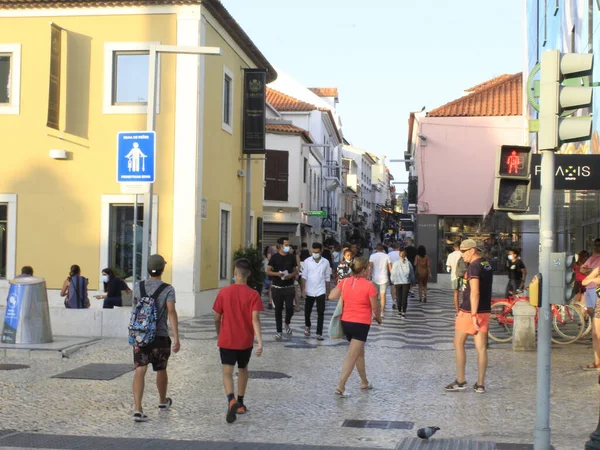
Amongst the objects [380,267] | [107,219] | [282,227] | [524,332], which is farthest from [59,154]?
[282,227]

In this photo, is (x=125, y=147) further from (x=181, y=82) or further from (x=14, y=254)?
(x=14, y=254)

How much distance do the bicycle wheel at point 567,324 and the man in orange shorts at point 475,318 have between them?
16.5 ft

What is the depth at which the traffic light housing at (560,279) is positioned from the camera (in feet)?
21.6

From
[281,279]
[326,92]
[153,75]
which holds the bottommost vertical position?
[281,279]

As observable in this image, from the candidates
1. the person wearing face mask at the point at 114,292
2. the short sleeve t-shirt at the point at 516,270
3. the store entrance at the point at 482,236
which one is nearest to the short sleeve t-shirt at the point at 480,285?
the person wearing face mask at the point at 114,292

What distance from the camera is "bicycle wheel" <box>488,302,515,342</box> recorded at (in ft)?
49.5

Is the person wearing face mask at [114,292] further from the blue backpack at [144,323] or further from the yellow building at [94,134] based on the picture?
the blue backpack at [144,323]

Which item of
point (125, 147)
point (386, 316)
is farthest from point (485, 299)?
point (386, 316)

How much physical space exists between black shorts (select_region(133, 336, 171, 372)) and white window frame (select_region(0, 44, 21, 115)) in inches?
504

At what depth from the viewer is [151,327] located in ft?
27.9

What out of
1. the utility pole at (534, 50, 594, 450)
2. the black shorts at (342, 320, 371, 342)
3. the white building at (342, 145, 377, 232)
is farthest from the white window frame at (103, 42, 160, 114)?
the white building at (342, 145, 377, 232)

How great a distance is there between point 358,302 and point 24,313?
5782mm

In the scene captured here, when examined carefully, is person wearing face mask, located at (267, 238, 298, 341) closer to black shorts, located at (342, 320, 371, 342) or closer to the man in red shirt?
black shorts, located at (342, 320, 371, 342)

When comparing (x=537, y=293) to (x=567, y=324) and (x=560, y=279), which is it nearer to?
(x=560, y=279)
